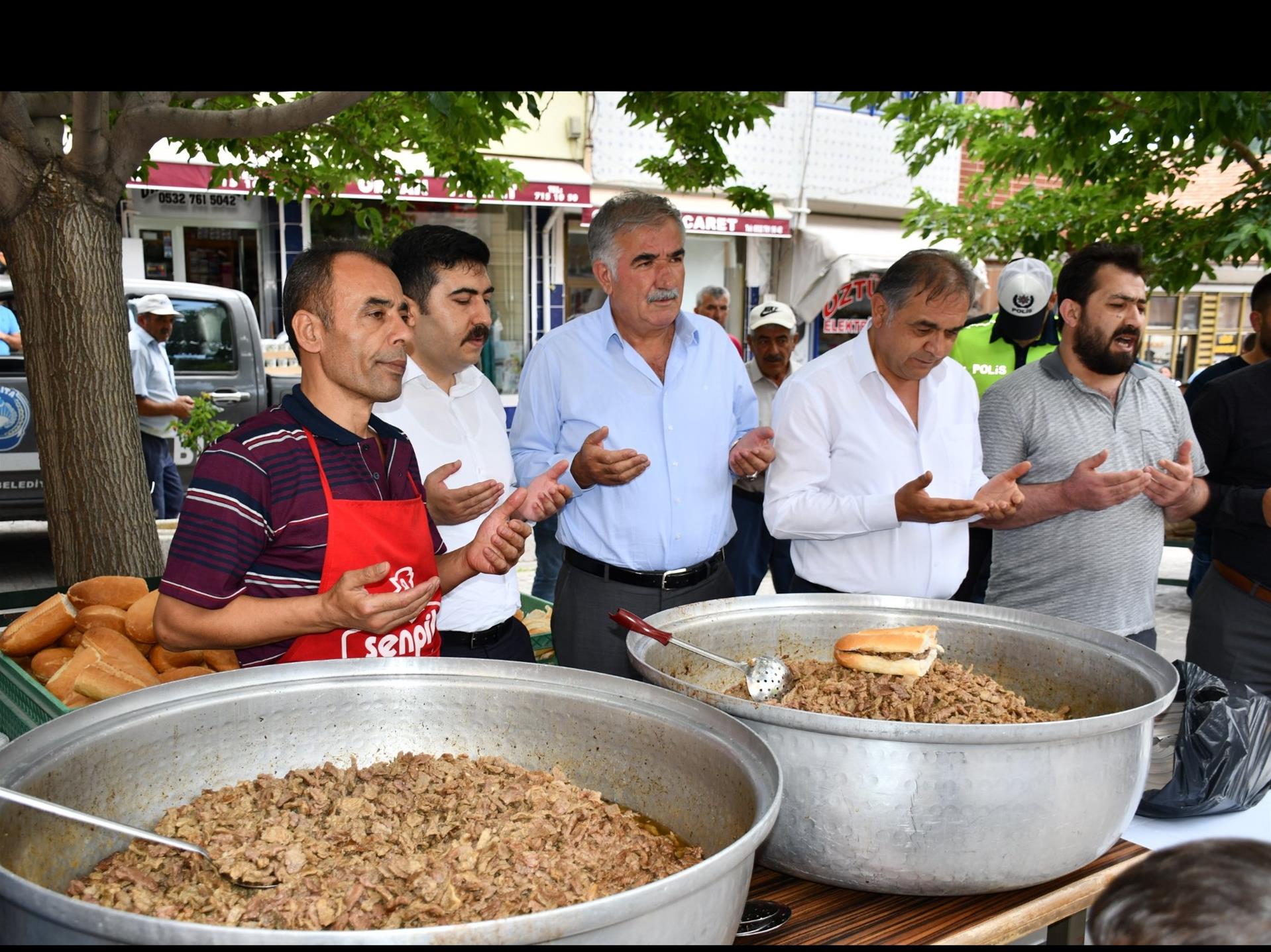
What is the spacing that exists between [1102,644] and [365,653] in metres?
1.27

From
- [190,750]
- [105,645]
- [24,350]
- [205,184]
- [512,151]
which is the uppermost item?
[512,151]

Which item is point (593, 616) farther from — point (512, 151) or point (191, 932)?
point (512, 151)

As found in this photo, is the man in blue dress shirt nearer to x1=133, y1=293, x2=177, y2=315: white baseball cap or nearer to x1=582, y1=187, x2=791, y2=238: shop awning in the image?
x1=133, y1=293, x2=177, y2=315: white baseball cap

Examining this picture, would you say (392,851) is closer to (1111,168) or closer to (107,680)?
(107,680)

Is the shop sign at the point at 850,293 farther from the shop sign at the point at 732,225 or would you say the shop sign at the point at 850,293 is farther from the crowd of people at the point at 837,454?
the crowd of people at the point at 837,454

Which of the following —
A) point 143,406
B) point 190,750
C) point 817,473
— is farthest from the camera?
point 143,406

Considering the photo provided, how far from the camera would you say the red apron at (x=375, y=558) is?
1.73 m

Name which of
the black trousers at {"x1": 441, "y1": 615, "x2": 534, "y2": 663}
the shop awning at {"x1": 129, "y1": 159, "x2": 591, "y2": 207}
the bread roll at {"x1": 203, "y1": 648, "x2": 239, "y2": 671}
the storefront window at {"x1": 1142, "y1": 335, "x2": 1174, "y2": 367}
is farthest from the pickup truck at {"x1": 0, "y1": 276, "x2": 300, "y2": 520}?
the storefront window at {"x1": 1142, "y1": 335, "x2": 1174, "y2": 367}

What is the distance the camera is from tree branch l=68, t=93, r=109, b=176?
3406mm

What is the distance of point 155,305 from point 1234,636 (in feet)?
22.3

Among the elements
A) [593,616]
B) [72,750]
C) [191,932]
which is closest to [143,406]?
[593,616]

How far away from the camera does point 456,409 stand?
2555 millimetres

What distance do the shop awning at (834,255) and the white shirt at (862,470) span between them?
→ 1032 cm

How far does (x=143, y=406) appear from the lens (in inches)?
273
